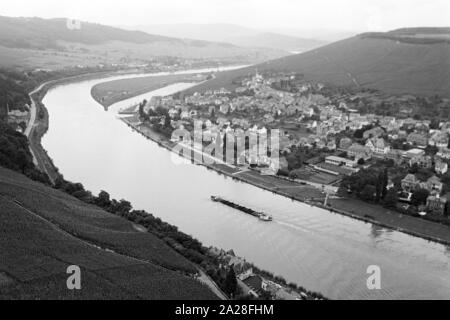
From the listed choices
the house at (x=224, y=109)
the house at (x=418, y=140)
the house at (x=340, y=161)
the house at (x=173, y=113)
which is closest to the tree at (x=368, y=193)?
the house at (x=340, y=161)

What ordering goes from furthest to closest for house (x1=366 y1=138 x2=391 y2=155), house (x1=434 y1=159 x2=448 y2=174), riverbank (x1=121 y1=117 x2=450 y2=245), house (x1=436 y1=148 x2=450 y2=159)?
1. house (x1=366 y1=138 x2=391 y2=155)
2. house (x1=436 y1=148 x2=450 y2=159)
3. house (x1=434 y1=159 x2=448 y2=174)
4. riverbank (x1=121 y1=117 x2=450 y2=245)

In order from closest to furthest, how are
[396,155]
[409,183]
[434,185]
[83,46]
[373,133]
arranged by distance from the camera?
[434,185] → [409,183] → [396,155] → [373,133] → [83,46]

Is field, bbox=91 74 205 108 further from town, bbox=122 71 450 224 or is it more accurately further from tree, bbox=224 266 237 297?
tree, bbox=224 266 237 297

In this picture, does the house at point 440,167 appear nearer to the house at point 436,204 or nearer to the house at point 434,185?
the house at point 434,185

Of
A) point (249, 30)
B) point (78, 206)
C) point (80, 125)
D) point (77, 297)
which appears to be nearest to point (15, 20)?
point (80, 125)

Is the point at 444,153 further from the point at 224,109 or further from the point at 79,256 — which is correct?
the point at 79,256

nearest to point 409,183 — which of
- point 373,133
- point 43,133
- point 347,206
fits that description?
point 347,206

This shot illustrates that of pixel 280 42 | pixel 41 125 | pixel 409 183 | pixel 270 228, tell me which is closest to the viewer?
pixel 270 228

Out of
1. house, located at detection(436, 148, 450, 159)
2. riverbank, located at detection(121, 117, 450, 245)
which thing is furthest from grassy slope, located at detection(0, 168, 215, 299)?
house, located at detection(436, 148, 450, 159)
